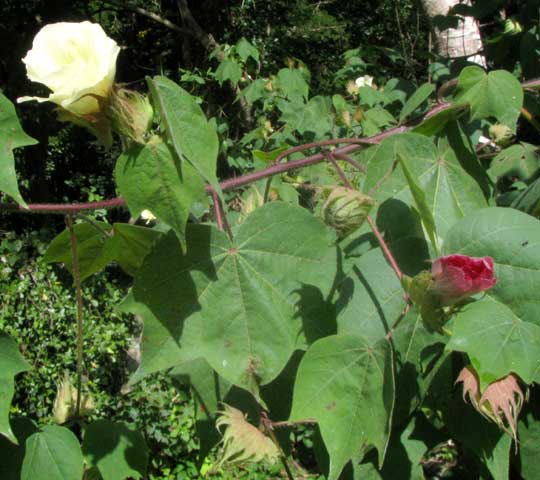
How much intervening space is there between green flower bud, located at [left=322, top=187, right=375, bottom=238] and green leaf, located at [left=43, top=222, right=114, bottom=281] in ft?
1.24

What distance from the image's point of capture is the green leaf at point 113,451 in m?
1.09

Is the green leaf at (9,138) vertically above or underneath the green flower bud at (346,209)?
above

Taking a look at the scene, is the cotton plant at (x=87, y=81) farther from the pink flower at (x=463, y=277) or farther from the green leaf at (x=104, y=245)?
the pink flower at (x=463, y=277)

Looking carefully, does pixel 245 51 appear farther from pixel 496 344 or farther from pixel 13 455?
pixel 496 344

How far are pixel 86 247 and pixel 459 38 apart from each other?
1.81 m

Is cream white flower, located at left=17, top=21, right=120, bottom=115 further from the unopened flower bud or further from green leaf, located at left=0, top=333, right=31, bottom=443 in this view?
the unopened flower bud

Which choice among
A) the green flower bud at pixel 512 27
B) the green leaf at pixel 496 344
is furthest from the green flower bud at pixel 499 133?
the green leaf at pixel 496 344

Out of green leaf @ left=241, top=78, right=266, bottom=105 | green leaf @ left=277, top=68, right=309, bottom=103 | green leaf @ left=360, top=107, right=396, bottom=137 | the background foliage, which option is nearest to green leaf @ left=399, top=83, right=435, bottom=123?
the background foliage

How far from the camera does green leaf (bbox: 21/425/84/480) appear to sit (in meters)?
0.98

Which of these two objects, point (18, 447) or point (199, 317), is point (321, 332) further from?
point (18, 447)

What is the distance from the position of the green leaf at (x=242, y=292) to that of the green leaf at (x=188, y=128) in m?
0.12

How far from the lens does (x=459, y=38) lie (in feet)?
7.61

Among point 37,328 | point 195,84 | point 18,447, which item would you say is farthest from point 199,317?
point 195,84

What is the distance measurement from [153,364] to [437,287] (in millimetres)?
361
